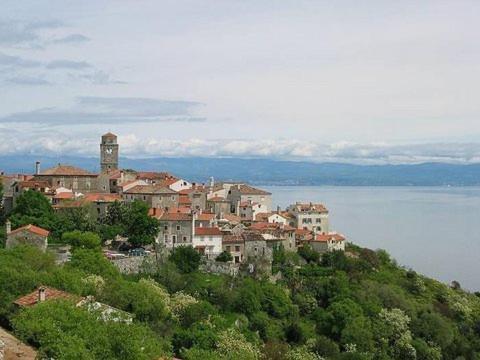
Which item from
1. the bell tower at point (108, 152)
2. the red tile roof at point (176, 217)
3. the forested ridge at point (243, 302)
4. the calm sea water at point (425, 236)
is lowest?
the calm sea water at point (425, 236)

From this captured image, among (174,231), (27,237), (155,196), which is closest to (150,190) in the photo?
(155,196)

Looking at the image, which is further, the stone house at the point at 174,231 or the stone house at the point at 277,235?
the stone house at the point at 277,235

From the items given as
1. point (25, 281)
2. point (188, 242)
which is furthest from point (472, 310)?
point (25, 281)

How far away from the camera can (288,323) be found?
127ft

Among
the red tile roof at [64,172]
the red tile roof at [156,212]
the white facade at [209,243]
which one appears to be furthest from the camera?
the red tile roof at [64,172]

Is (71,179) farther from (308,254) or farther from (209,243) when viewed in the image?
(308,254)

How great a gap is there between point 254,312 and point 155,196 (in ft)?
48.5

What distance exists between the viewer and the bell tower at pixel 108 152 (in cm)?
6122

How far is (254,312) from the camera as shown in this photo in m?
38.3

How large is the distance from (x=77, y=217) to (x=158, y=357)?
981 inches

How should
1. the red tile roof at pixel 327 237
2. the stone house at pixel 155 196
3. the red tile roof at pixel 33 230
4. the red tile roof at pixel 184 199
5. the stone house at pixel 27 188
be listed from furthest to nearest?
1. the red tile roof at pixel 327 237
2. the red tile roof at pixel 184 199
3. the stone house at pixel 155 196
4. the stone house at pixel 27 188
5. the red tile roof at pixel 33 230

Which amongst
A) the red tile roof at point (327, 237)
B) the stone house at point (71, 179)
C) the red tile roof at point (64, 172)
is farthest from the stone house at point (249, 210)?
the red tile roof at point (64, 172)

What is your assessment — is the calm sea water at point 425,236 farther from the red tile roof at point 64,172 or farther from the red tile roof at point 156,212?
the red tile roof at point 64,172

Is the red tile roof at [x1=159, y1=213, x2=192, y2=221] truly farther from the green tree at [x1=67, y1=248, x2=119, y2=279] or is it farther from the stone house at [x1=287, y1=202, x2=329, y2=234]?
the stone house at [x1=287, y1=202, x2=329, y2=234]
